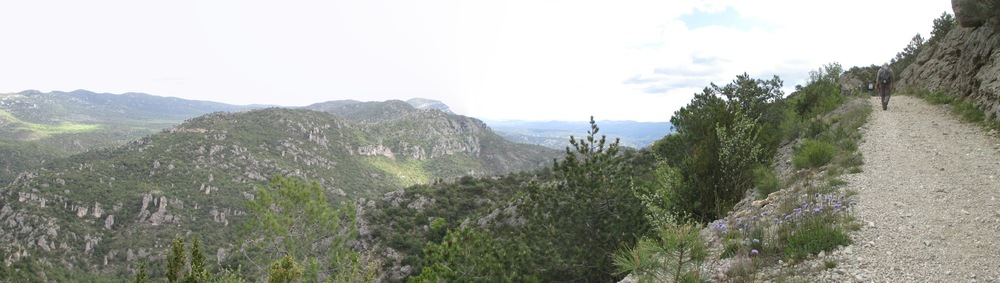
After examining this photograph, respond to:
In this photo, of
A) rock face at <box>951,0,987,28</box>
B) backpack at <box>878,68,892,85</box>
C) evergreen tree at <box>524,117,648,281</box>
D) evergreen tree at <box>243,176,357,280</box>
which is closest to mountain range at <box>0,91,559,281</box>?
evergreen tree at <box>243,176,357,280</box>

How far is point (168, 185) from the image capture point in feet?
344

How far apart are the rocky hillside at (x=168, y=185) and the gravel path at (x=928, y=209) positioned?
53340 mm

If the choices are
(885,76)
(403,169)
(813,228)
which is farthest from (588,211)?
(403,169)

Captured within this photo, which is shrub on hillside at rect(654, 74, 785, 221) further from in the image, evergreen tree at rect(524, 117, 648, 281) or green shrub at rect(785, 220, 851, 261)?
green shrub at rect(785, 220, 851, 261)

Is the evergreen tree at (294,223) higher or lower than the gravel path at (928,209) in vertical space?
lower

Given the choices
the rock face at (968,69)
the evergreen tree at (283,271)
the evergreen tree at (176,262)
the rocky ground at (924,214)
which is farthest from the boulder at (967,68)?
the evergreen tree at (176,262)

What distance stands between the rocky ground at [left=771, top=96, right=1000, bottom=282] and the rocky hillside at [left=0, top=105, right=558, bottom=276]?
53.3m

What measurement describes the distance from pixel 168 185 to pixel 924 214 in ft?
433

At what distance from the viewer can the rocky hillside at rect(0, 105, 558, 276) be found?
8288cm

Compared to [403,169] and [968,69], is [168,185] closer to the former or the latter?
[403,169]

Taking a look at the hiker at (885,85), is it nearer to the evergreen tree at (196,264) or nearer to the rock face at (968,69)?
the rock face at (968,69)

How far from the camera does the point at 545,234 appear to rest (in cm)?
1025

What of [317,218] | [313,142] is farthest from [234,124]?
[317,218]

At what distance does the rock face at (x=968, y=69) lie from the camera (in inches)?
476
